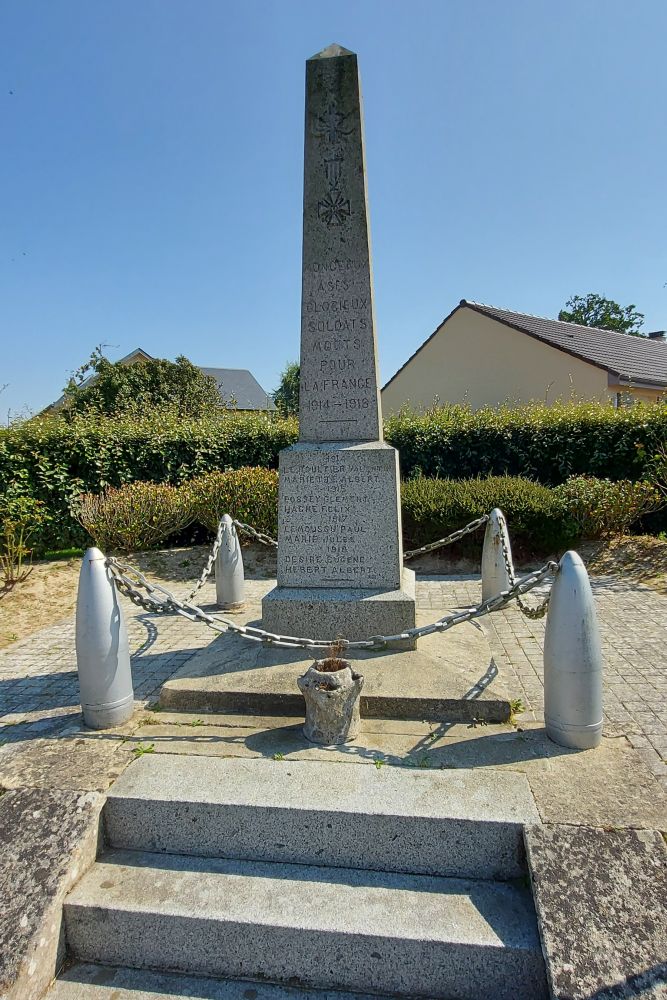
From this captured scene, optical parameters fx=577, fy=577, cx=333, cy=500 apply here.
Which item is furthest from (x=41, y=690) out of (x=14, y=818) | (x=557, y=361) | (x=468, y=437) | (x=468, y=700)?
(x=557, y=361)

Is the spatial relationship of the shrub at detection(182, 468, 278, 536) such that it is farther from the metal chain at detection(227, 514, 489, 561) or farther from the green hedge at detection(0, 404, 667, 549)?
the metal chain at detection(227, 514, 489, 561)

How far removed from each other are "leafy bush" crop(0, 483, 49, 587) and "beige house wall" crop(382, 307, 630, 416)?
418 inches

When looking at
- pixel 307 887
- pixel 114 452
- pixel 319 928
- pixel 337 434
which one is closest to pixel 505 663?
pixel 337 434

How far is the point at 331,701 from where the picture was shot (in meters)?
2.92

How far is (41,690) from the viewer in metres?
4.15

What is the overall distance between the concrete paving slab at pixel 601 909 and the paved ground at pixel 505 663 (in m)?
0.65

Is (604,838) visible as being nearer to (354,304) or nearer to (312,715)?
(312,715)

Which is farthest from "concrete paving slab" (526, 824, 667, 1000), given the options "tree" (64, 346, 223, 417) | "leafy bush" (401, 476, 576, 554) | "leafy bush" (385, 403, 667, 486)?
"tree" (64, 346, 223, 417)

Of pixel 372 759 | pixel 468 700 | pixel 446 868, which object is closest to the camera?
pixel 446 868

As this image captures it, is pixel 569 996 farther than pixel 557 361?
No

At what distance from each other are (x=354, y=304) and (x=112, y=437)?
7.31 metres

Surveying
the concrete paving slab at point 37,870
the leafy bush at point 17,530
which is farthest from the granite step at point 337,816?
the leafy bush at point 17,530

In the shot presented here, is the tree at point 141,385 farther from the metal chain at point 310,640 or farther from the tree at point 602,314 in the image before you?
the tree at point 602,314

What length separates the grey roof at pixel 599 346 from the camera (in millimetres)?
17328
